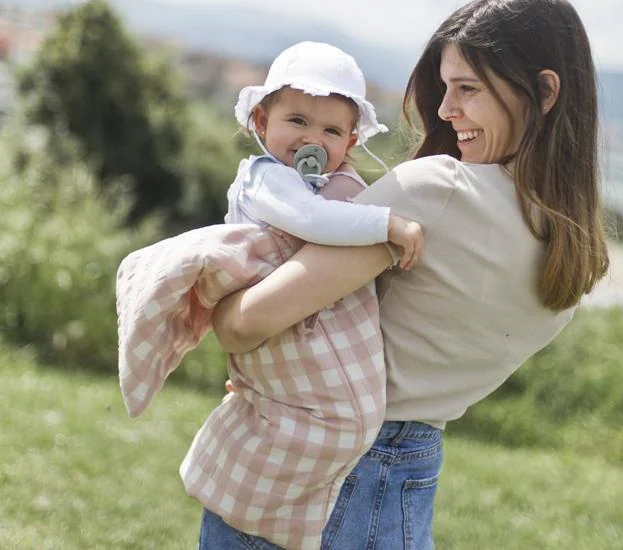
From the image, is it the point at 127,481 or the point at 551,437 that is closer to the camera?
the point at 127,481

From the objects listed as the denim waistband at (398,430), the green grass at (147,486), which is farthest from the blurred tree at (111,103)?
the denim waistband at (398,430)

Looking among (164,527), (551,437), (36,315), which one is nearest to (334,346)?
(164,527)

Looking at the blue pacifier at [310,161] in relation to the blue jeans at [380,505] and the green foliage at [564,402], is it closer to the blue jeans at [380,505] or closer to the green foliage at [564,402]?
the blue jeans at [380,505]

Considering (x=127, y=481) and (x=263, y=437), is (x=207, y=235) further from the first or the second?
(x=127, y=481)

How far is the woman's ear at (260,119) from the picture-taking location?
2100mm

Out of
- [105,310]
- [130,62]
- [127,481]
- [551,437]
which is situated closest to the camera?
→ [127,481]

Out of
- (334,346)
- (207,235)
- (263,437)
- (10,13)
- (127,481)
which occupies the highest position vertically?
(207,235)

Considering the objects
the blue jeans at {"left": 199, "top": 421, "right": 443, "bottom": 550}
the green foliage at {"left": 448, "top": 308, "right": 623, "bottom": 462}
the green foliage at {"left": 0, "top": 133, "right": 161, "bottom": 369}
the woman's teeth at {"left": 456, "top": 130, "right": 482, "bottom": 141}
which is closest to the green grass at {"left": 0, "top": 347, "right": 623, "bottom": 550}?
the green foliage at {"left": 448, "top": 308, "right": 623, "bottom": 462}

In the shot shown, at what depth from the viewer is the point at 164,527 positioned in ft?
13.3

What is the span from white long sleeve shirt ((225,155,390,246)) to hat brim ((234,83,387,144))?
5.7 inches

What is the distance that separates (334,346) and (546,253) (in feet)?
1.39

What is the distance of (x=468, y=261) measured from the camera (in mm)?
1838

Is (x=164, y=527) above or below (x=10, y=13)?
above

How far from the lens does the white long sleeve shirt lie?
5.77ft
